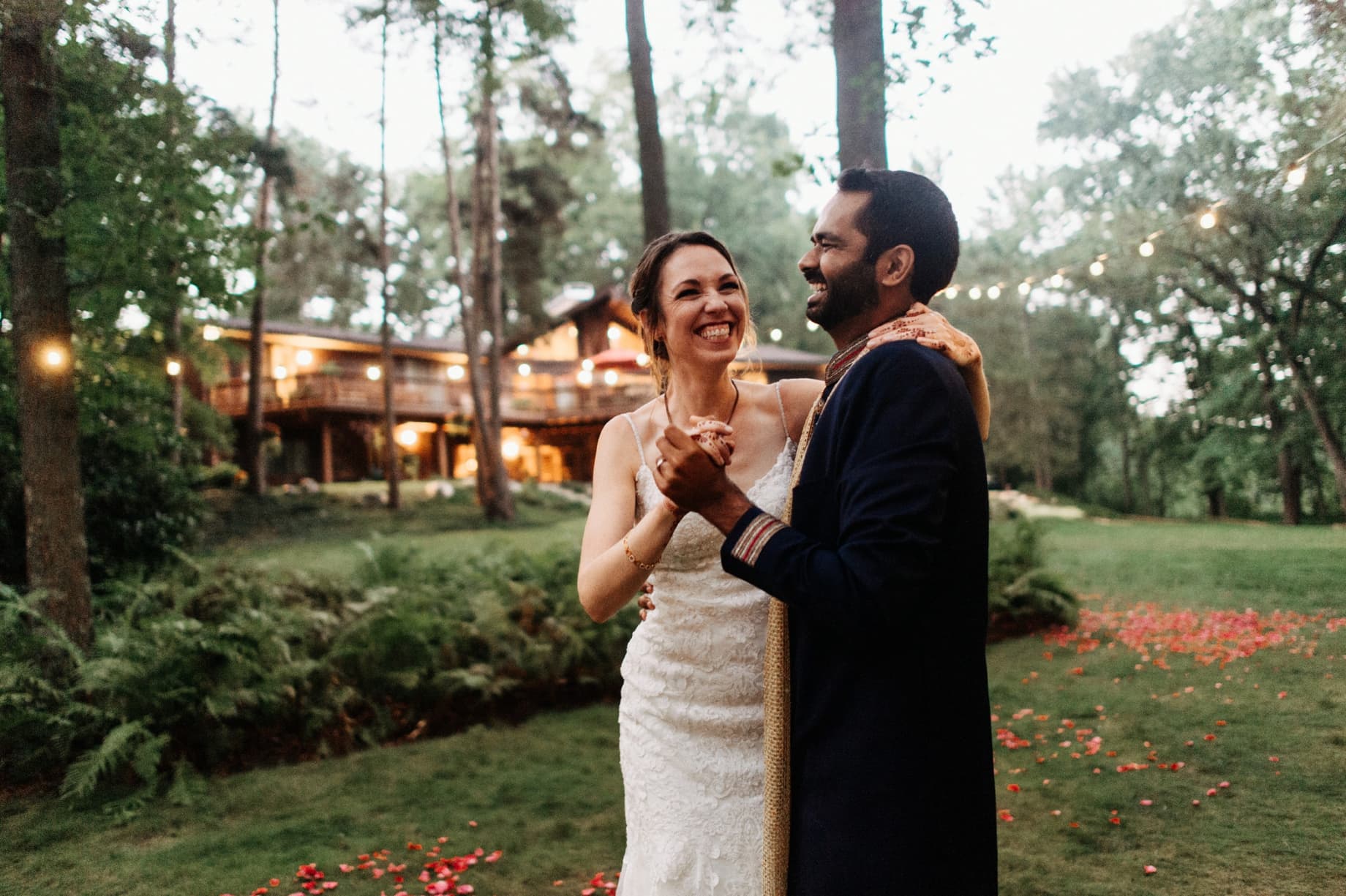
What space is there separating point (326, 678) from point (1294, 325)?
6.94m

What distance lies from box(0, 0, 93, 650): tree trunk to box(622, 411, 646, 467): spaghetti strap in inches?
207

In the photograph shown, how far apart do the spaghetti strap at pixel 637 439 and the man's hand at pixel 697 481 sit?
0.90m

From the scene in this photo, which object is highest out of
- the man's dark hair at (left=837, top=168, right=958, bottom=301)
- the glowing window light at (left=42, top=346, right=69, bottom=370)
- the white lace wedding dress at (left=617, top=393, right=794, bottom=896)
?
the glowing window light at (left=42, top=346, right=69, bottom=370)

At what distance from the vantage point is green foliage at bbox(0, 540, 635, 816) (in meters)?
6.09

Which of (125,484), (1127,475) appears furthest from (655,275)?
(125,484)

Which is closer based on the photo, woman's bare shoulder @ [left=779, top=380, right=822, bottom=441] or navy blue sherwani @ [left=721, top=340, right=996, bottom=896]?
navy blue sherwani @ [left=721, top=340, right=996, bottom=896]

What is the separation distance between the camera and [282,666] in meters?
6.97

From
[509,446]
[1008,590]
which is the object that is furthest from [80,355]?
[509,446]

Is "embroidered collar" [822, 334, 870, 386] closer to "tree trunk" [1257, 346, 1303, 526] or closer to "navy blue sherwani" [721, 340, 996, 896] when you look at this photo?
"navy blue sherwani" [721, 340, 996, 896]

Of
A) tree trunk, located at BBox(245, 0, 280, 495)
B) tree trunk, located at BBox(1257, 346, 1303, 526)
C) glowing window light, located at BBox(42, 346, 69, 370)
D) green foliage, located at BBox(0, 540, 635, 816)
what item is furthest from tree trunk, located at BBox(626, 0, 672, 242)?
tree trunk, located at BBox(245, 0, 280, 495)

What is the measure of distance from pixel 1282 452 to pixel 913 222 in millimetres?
4252

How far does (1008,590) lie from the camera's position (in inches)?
379

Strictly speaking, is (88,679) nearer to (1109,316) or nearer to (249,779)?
(249,779)

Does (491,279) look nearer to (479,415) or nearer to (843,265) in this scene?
(479,415)
